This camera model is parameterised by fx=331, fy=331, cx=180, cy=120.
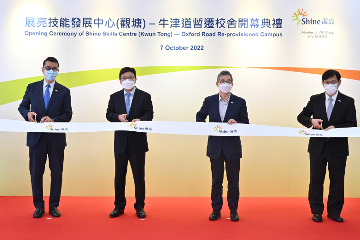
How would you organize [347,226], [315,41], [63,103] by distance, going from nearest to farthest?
[347,226], [63,103], [315,41]

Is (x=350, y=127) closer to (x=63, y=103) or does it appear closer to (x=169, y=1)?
(x=169, y=1)

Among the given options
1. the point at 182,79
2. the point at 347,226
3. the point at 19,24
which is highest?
the point at 19,24

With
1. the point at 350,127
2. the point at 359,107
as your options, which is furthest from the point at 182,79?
the point at 359,107

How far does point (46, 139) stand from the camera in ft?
12.9

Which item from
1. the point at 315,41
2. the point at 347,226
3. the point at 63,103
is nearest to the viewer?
the point at 347,226

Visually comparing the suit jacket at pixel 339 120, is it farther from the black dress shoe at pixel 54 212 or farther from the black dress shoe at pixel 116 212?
the black dress shoe at pixel 54 212

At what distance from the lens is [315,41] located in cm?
487

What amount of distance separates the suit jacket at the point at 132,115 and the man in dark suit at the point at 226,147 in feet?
2.57

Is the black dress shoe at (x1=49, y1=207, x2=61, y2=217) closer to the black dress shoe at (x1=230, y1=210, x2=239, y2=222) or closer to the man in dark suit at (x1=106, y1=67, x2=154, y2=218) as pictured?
the man in dark suit at (x1=106, y1=67, x2=154, y2=218)

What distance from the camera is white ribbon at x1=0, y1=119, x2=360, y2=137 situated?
147 inches

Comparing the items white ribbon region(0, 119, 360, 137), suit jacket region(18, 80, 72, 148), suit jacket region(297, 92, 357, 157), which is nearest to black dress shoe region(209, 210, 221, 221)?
white ribbon region(0, 119, 360, 137)

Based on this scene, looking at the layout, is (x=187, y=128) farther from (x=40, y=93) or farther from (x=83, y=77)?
(x=83, y=77)

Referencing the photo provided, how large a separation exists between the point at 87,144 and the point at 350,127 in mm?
3589

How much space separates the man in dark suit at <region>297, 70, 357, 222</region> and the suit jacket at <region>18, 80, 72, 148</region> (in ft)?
9.39
